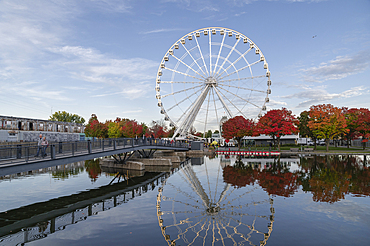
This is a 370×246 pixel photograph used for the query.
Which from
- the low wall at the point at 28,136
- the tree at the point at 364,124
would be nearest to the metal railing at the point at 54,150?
the low wall at the point at 28,136

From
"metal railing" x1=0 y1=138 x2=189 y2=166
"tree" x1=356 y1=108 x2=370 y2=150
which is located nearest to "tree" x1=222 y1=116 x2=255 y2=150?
"tree" x1=356 y1=108 x2=370 y2=150

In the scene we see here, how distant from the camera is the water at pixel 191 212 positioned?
456 inches

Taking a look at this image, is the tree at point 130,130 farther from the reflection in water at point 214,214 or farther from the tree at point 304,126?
the reflection in water at point 214,214

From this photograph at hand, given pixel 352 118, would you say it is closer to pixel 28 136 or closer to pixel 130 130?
pixel 130 130

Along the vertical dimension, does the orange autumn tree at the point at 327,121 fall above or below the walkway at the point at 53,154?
above

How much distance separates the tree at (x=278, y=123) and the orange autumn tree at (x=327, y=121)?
508 cm

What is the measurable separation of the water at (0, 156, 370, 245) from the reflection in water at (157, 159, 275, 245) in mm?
47

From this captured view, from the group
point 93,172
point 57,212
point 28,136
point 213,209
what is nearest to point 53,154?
point 57,212

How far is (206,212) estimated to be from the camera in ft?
50.7

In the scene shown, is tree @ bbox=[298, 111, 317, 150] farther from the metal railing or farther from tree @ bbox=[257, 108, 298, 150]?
the metal railing

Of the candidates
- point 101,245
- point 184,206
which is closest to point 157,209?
point 184,206

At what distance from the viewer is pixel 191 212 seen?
50.8ft

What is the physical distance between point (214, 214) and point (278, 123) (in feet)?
158

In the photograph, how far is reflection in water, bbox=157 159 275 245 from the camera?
1166cm
